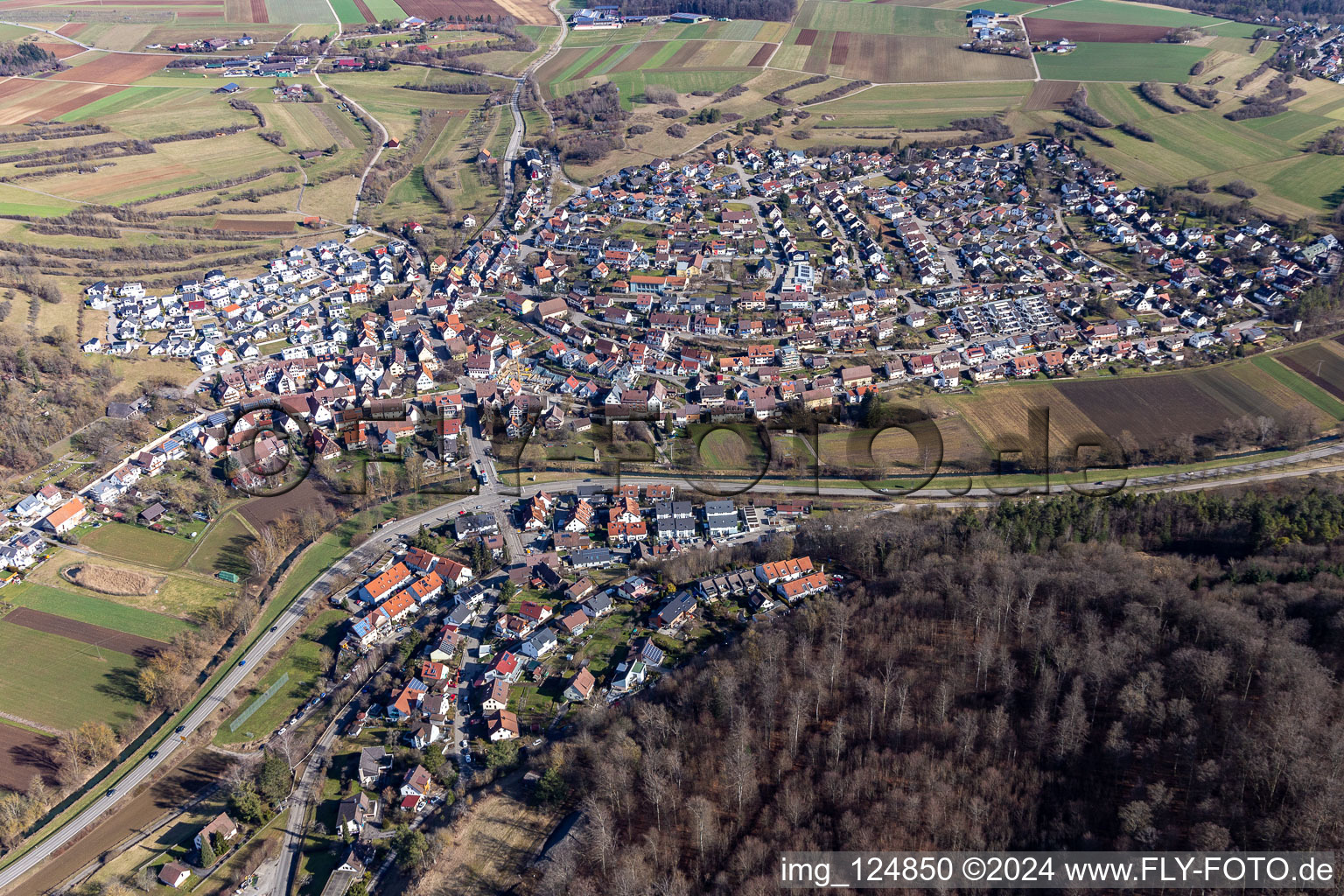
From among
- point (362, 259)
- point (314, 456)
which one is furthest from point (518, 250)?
point (314, 456)

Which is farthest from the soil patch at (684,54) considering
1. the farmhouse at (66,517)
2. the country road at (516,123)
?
the farmhouse at (66,517)

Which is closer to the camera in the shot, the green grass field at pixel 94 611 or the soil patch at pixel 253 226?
the green grass field at pixel 94 611

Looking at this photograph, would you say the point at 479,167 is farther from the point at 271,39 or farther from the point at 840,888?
the point at 840,888

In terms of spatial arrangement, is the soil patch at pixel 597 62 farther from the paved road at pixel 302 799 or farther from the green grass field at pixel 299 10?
the paved road at pixel 302 799

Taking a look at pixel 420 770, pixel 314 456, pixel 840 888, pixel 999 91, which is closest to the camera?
pixel 840 888

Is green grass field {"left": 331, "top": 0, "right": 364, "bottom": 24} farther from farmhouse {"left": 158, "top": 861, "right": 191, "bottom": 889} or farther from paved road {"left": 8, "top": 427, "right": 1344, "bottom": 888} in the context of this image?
farmhouse {"left": 158, "top": 861, "right": 191, "bottom": 889}

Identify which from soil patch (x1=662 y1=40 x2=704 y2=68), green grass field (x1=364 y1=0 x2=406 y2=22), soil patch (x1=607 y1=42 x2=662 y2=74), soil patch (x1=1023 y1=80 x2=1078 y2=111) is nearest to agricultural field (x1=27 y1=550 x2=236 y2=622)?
soil patch (x1=607 y1=42 x2=662 y2=74)
